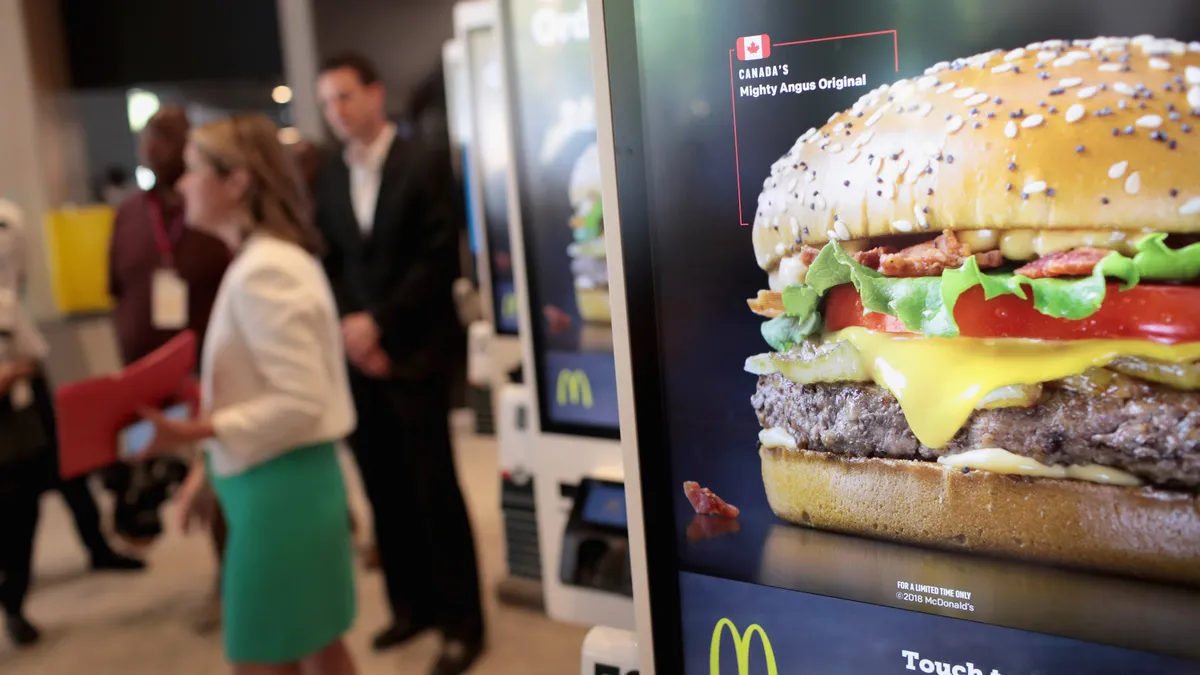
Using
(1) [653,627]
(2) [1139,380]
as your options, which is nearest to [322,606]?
(1) [653,627]

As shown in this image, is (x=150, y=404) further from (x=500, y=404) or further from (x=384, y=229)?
(x=384, y=229)

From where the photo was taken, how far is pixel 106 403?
193 cm

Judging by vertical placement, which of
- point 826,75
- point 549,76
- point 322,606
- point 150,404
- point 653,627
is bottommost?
point 322,606

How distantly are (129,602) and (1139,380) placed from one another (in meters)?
3.78

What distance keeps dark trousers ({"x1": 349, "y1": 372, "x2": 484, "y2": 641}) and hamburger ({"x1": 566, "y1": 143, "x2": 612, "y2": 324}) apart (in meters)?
0.93

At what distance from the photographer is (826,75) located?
969mm

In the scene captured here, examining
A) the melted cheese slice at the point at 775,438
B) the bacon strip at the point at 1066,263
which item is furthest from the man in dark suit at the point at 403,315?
the bacon strip at the point at 1066,263

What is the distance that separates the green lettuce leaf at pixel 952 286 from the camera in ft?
2.81

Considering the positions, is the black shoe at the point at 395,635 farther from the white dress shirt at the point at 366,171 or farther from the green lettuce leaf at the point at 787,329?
the green lettuce leaf at the point at 787,329

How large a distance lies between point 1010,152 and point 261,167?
1657mm

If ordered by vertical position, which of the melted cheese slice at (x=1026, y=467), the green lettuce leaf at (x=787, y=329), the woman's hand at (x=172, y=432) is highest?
the green lettuce leaf at (x=787, y=329)

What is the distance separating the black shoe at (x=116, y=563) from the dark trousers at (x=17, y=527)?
2.01 feet

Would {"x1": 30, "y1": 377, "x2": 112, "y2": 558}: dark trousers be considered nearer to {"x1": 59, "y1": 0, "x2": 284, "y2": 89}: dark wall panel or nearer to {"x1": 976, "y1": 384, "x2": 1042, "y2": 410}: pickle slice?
{"x1": 59, "y1": 0, "x2": 284, "y2": 89}: dark wall panel

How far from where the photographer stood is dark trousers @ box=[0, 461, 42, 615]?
10.8ft
